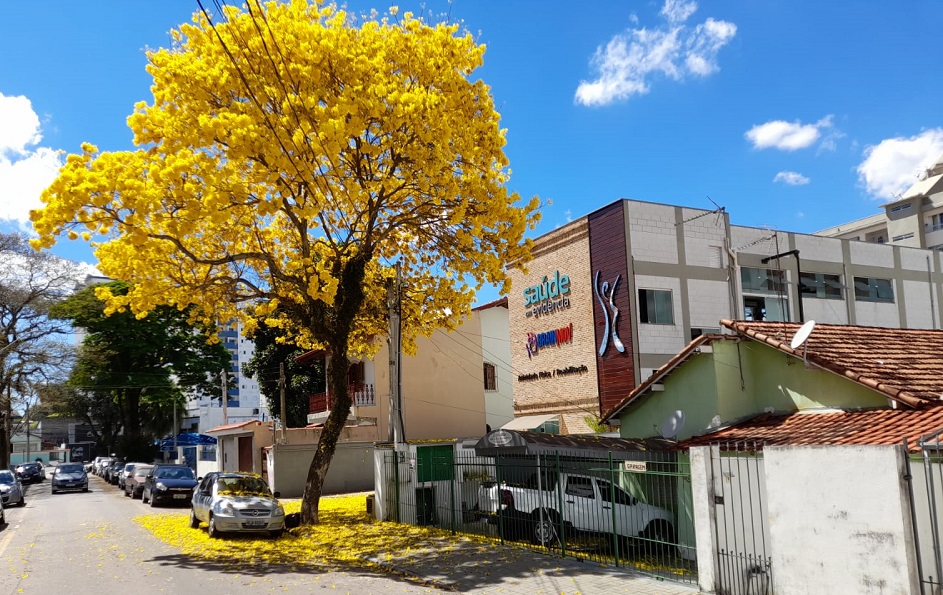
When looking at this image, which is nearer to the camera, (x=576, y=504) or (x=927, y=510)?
(x=927, y=510)

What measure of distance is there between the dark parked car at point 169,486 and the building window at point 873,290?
1120 inches

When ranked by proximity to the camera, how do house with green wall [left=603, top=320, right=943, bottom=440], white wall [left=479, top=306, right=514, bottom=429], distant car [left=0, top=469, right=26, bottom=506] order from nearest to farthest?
house with green wall [left=603, top=320, right=943, bottom=440] → distant car [left=0, top=469, right=26, bottom=506] → white wall [left=479, top=306, right=514, bottom=429]

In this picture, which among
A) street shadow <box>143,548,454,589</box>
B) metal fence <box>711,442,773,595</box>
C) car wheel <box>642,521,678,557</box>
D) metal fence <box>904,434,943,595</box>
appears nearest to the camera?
metal fence <box>904,434,943,595</box>

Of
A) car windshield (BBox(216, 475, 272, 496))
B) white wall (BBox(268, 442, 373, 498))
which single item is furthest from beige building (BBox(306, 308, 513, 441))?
car windshield (BBox(216, 475, 272, 496))

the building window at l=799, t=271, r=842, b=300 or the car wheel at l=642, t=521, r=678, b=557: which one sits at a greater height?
the building window at l=799, t=271, r=842, b=300

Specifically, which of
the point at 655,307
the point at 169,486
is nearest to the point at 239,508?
the point at 169,486

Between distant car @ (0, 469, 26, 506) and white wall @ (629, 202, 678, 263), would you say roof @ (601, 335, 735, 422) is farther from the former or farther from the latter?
distant car @ (0, 469, 26, 506)

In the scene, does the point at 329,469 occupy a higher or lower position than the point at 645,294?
lower

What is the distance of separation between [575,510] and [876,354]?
696cm

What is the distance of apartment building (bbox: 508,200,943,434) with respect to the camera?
26094mm

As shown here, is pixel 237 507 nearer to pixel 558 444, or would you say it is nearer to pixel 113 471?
pixel 558 444

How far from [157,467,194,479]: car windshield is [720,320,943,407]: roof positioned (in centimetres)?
2162

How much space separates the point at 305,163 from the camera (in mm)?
14391

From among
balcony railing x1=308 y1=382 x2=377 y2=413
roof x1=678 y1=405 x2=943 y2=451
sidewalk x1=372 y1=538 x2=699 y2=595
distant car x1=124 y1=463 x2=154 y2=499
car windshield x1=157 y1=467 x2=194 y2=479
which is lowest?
distant car x1=124 y1=463 x2=154 y2=499
